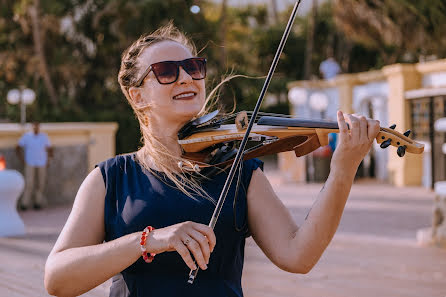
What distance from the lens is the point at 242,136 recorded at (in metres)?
2.15

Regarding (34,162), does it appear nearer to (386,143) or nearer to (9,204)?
(9,204)

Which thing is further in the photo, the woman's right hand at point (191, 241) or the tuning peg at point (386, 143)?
the tuning peg at point (386, 143)

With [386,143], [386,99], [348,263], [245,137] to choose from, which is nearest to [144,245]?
[245,137]

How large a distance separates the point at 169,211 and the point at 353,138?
1.83 feet

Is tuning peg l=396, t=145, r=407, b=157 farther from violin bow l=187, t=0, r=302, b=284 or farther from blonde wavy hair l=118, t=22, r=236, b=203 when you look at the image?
blonde wavy hair l=118, t=22, r=236, b=203

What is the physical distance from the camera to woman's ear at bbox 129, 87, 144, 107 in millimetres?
2252

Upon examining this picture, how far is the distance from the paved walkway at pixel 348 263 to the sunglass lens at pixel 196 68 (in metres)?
2.73

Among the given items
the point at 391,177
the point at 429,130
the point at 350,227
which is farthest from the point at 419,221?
the point at 391,177

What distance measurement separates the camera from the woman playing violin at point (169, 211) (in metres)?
1.88

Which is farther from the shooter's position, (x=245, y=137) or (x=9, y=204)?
(x=9, y=204)

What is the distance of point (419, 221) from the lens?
9.81m

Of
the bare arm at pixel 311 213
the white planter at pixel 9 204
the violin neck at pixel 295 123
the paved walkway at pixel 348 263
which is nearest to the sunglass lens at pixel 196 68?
the violin neck at pixel 295 123

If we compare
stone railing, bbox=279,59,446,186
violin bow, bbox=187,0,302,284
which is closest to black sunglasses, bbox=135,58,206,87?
violin bow, bbox=187,0,302,284

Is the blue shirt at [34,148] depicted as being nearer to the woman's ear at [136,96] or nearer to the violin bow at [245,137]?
the woman's ear at [136,96]
